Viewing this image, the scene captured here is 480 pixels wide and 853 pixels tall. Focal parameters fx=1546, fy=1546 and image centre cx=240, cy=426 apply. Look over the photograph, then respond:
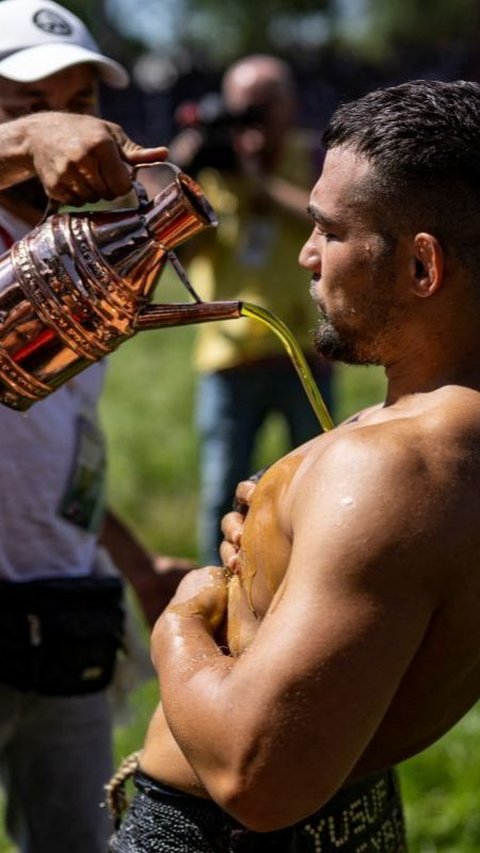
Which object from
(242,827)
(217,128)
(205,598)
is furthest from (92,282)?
(217,128)

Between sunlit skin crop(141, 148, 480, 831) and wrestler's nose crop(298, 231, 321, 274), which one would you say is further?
wrestler's nose crop(298, 231, 321, 274)

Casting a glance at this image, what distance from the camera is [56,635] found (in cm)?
317

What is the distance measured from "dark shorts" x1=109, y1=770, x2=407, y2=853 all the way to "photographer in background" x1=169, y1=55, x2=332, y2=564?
11.8 ft

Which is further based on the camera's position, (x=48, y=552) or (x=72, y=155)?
(x=48, y=552)

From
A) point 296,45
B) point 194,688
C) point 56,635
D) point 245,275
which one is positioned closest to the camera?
point 194,688

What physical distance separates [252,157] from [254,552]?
428 cm

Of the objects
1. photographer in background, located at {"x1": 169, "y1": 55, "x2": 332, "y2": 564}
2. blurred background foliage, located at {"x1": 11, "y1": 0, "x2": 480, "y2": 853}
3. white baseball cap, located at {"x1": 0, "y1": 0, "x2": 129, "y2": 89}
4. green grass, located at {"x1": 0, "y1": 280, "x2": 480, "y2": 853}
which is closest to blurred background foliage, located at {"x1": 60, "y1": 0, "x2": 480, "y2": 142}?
blurred background foliage, located at {"x1": 11, "y1": 0, "x2": 480, "y2": 853}

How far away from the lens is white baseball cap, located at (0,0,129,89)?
317 cm

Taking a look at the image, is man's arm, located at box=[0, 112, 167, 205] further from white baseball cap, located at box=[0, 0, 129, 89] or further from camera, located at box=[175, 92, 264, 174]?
camera, located at box=[175, 92, 264, 174]

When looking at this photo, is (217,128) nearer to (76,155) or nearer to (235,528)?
(76,155)

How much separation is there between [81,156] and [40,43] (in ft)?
2.88

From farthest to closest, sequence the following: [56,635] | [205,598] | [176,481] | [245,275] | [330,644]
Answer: [176,481], [245,275], [56,635], [205,598], [330,644]

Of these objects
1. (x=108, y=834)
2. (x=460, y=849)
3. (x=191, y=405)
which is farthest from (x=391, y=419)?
(x=191, y=405)

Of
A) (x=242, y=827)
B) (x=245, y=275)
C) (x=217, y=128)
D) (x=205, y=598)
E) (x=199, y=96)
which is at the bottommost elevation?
(x=199, y=96)
